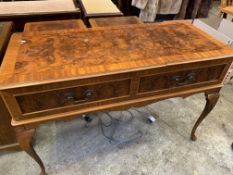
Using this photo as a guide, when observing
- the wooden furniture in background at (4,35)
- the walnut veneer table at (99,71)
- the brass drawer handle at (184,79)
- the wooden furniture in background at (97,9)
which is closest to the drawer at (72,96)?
the walnut veneer table at (99,71)

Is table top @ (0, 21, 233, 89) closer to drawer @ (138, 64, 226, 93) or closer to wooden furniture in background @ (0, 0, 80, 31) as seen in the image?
drawer @ (138, 64, 226, 93)

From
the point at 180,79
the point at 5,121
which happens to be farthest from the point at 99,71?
the point at 5,121

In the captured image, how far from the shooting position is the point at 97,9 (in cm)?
143

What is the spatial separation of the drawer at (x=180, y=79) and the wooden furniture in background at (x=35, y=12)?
2.77ft

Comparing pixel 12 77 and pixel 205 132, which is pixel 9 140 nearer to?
pixel 12 77

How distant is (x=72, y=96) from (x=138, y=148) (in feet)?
2.40

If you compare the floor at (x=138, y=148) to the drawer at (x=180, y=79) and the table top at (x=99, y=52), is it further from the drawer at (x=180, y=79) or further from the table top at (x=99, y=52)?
the table top at (x=99, y=52)

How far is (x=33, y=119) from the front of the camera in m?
0.79

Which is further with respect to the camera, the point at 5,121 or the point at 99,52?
the point at 5,121

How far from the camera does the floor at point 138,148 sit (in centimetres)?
120

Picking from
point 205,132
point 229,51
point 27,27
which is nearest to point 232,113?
point 205,132

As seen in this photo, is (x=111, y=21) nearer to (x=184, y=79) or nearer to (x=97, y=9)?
(x=97, y=9)

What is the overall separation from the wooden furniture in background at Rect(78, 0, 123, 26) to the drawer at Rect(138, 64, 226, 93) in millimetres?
740

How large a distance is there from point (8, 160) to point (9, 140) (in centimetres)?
13
